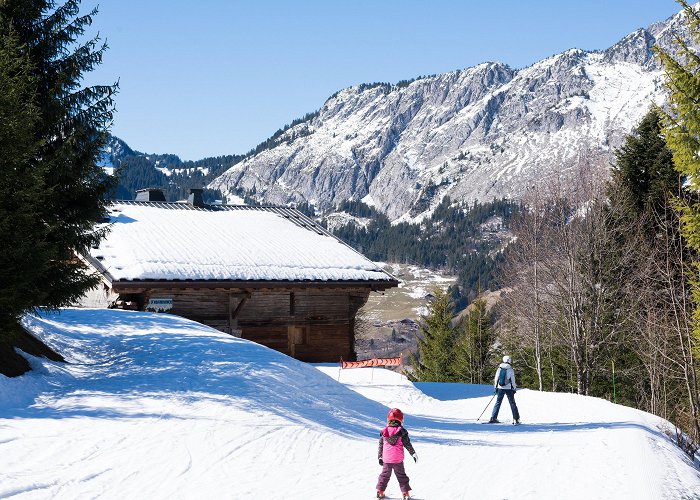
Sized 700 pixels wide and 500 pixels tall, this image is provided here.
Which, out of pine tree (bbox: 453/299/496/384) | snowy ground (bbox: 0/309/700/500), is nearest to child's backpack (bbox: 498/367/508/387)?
snowy ground (bbox: 0/309/700/500)

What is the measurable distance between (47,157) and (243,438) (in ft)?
22.9

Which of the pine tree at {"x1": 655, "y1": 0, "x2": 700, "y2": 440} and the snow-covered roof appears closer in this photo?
the pine tree at {"x1": 655, "y1": 0, "x2": 700, "y2": 440}

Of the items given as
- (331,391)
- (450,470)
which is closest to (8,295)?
(331,391)

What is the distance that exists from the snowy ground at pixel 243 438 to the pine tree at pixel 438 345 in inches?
1070

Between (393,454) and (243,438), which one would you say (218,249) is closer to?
(243,438)

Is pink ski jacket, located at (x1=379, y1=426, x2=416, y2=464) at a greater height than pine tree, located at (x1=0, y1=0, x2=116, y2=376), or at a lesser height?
lesser

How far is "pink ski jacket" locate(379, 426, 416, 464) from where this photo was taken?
28.1 ft

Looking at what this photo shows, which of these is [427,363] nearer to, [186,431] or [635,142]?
[635,142]

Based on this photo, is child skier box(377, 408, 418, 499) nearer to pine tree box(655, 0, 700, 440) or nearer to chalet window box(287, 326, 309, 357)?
pine tree box(655, 0, 700, 440)

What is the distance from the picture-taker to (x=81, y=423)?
973cm

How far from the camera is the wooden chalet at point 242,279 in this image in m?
21.8

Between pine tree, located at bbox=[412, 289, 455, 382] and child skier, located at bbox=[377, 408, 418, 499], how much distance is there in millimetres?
35568

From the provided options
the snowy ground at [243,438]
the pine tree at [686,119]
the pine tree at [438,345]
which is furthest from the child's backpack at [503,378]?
the pine tree at [438,345]

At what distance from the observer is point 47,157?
13.6m
